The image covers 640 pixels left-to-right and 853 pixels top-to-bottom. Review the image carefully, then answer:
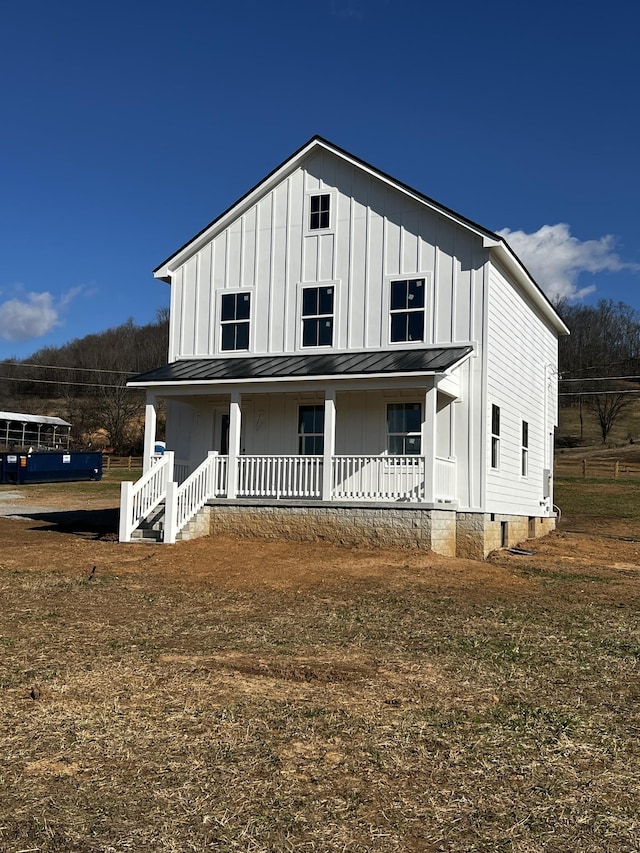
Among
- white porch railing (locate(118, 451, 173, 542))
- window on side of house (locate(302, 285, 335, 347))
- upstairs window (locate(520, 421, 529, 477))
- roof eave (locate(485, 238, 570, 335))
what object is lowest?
white porch railing (locate(118, 451, 173, 542))

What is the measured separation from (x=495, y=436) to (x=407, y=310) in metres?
3.47

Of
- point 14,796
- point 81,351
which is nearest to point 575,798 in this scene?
point 14,796

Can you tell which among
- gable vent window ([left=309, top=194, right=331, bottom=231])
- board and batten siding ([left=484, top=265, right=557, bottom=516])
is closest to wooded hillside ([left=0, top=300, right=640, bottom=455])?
board and batten siding ([left=484, top=265, right=557, bottom=516])

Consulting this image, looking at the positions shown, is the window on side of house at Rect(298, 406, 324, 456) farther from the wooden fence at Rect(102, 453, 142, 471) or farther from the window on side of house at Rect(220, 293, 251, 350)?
the wooden fence at Rect(102, 453, 142, 471)

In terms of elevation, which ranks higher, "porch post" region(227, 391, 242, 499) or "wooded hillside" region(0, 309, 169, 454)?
"wooded hillside" region(0, 309, 169, 454)

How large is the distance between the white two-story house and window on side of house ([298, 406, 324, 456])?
5 cm

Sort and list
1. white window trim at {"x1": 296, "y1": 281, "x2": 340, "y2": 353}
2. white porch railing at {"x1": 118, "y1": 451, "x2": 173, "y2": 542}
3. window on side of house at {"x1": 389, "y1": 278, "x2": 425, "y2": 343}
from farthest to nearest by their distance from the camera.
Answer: white window trim at {"x1": 296, "y1": 281, "x2": 340, "y2": 353} → window on side of house at {"x1": 389, "y1": 278, "x2": 425, "y2": 343} → white porch railing at {"x1": 118, "y1": 451, "x2": 173, "y2": 542}

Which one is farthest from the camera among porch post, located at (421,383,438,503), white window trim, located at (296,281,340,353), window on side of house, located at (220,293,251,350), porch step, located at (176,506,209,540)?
window on side of house, located at (220,293,251,350)

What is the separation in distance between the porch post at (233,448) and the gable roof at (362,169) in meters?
4.80

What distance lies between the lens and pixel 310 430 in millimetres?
19031

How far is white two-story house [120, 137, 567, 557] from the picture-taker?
54.1ft

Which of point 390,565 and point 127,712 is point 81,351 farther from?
point 127,712

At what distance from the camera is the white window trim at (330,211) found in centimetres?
1906

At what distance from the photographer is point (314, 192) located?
19312mm
